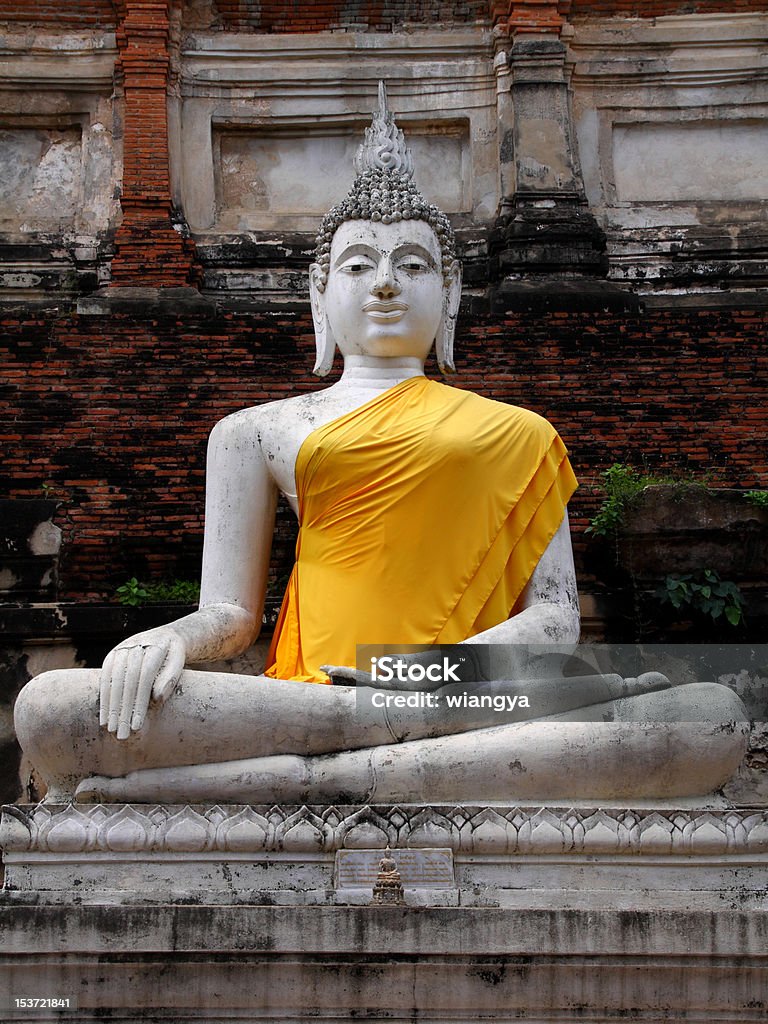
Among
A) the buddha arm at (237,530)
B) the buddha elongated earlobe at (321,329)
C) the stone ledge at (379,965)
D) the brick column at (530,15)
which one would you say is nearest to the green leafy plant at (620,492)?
the buddha elongated earlobe at (321,329)

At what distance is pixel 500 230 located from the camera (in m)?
11.5

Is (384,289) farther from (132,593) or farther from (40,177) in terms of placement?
(40,177)

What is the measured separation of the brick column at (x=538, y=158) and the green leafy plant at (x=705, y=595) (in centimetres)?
320

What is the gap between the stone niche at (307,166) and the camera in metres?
12.1

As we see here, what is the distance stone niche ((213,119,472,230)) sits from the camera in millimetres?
12055

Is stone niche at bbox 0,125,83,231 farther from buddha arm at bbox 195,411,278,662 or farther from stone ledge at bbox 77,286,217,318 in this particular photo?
buddha arm at bbox 195,411,278,662

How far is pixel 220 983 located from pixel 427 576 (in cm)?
211

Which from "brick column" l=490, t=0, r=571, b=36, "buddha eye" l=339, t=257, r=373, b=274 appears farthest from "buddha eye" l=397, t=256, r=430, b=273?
"brick column" l=490, t=0, r=571, b=36

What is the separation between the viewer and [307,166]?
12.2 m

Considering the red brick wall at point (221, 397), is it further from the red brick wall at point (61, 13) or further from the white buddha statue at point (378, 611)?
the red brick wall at point (61, 13)

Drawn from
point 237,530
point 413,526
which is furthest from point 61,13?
point 413,526

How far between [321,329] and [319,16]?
548 centimetres

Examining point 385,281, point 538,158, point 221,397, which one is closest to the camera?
point 385,281

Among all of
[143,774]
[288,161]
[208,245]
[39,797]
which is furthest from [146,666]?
[288,161]
